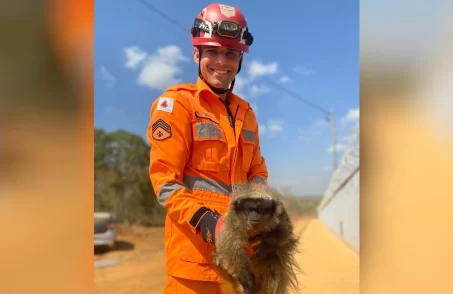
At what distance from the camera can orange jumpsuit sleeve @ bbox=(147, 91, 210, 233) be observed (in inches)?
56.4

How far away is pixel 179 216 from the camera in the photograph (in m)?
1.45

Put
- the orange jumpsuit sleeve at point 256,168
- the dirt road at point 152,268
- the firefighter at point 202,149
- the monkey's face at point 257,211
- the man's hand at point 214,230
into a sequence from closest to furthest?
1. the monkey's face at point 257,211
2. the man's hand at point 214,230
3. the firefighter at point 202,149
4. the orange jumpsuit sleeve at point 256,168
5. the dirt road at point 152,268

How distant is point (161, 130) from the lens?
154 cm

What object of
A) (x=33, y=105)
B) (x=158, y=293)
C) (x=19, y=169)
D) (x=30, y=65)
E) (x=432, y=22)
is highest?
(x=432, y=22)

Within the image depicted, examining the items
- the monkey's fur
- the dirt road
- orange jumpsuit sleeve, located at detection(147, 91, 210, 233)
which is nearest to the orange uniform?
orange jumpsuit sleeve, located at detection(147, 91, 210, 233)

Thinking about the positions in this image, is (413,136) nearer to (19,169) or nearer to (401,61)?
(401,61)

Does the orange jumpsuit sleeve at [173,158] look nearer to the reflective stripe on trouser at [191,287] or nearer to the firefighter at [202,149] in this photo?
the firefighter at [202,149]

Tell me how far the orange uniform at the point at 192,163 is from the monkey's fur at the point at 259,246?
15cm

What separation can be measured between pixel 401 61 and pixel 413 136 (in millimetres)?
295

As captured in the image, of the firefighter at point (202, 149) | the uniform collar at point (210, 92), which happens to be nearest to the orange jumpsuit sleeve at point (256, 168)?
the firefighter at point (202, 149)

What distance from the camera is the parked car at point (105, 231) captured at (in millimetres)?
5661

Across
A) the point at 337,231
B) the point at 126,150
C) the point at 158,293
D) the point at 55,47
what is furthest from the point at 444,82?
the point at 337,231

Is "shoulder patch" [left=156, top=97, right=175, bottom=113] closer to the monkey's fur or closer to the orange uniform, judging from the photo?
the orange uniform

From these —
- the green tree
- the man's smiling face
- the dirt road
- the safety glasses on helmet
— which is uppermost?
the safety glasses on helmet
